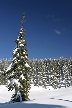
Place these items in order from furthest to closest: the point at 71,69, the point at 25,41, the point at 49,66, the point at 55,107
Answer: the point at 49,66, the point at 71,69, the point at 25,41, the point at 55,107

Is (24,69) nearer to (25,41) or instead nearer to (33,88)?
(25,41)

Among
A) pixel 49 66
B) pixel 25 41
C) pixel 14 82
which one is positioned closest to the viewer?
pixel 14 82

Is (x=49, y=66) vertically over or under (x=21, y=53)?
over

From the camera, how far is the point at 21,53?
3109 centimetres

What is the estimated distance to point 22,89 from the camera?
2980cm

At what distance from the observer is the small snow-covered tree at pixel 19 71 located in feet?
96.4

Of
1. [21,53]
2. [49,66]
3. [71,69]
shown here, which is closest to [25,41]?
[21,53]

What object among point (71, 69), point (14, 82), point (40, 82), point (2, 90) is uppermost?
point (71, 69)

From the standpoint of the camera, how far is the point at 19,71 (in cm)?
3012

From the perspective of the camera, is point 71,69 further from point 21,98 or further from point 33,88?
point 21,98

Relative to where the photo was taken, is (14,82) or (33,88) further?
(33,88)

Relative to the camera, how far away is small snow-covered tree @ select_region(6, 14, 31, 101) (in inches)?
1157

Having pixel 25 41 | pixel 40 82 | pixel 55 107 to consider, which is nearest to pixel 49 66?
pixel 40 82

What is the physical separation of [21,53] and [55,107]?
49.0 ft
